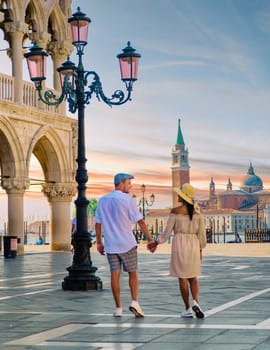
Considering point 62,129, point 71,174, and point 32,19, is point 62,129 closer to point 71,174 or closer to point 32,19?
point 71,174

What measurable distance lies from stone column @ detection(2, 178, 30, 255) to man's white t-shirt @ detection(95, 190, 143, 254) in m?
19.6

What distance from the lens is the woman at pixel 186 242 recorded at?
880 cm

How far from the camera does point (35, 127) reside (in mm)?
29281

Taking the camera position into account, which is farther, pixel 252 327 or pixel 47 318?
pixel 47 318

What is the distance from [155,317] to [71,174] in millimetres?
23253

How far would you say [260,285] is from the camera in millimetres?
13430

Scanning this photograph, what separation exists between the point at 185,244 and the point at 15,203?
2023cm

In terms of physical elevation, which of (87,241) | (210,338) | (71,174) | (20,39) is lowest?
(210,338)

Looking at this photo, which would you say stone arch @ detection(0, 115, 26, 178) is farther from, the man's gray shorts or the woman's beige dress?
the woman's beige dress

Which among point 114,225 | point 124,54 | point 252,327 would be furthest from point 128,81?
point 252,327

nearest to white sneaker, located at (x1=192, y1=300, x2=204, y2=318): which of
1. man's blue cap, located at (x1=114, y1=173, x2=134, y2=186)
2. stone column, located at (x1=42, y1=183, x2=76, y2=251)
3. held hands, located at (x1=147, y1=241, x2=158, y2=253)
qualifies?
held hands, located at (x1=147, y1=241, x2=158, y2=253)

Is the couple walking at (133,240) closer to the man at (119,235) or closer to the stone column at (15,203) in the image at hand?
the man at (119,235)

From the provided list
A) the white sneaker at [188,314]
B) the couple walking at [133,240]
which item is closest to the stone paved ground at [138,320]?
the white sneaker at [188,314]

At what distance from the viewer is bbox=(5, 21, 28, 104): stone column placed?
28.2 m
